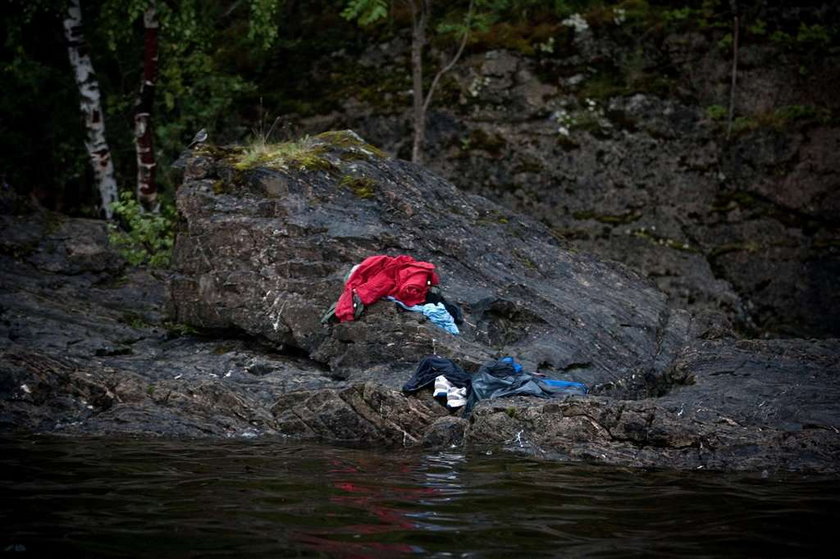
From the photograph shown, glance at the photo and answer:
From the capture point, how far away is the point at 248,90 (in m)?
21.5

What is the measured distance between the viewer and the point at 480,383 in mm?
8352

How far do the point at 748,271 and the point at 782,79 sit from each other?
5.78 m

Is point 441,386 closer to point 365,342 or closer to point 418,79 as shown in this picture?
point 365,342

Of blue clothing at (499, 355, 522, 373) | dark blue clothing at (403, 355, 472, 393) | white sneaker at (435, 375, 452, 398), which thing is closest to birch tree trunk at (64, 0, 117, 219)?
dark blue clothing at (403, 355, 472, 393)

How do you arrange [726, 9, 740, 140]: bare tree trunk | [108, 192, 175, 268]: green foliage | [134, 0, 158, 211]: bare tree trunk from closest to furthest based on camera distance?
[108, 192, 175, 268]: green foliage, [134, 0, 158, 211]: bare tree trunk, [726, 9, 740, 140]: bare tree trunk

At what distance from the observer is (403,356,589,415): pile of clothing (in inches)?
324

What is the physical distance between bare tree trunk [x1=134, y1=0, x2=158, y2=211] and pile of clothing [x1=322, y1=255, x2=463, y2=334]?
8492mm

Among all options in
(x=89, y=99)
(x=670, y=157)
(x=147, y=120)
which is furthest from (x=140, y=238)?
(x=670, y=157)

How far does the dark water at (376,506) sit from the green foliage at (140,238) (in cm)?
770

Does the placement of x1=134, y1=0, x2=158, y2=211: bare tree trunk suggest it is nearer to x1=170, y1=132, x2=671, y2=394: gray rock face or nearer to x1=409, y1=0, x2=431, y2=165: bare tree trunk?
x1=170, y1=132, x2=671, y2=394: gray rock face

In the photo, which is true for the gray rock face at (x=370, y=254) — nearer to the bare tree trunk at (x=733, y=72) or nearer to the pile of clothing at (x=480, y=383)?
the pile of clothing at (x=480, y=383)

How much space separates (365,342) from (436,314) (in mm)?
1038

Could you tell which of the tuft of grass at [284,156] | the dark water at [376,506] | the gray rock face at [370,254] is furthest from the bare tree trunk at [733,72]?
the dark water at [376,506]

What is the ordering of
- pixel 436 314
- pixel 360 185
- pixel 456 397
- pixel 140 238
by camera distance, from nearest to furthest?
1. pixel 456 397
2. pixel 436 314
3. pixel 360 185
4. pixel 140 238
